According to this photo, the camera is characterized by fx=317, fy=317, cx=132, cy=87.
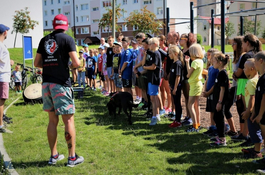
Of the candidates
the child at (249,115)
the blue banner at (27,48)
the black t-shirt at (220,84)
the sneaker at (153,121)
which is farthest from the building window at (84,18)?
the child at (249,115)

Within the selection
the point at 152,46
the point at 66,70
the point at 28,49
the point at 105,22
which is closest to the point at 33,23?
the point at 105,22

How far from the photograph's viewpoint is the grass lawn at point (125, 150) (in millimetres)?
4770

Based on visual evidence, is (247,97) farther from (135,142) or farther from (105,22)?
(105,22)

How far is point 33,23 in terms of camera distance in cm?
3158

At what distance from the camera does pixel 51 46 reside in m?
4.75

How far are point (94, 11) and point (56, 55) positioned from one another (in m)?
67.8

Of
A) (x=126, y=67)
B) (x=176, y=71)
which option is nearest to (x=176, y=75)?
(x=176, y=71)

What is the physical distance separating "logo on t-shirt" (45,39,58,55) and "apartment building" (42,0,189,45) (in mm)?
54178

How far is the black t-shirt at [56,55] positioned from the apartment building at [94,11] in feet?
178

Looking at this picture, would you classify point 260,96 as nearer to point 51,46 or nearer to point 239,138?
point 239,138

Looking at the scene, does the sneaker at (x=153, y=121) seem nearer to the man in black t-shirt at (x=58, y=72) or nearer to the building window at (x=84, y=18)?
the man in black t-shirt at (x=58, y=72)

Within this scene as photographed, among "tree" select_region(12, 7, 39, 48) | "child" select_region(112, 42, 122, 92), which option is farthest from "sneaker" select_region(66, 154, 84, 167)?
"tree" select_region(12, 7, 39, 48)

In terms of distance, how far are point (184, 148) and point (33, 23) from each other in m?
29.0

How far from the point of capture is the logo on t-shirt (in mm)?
4734
